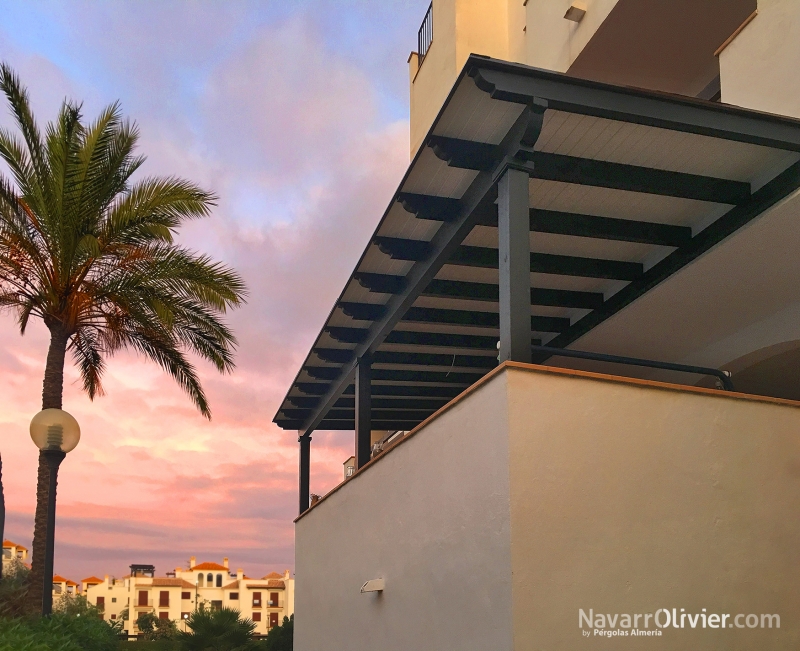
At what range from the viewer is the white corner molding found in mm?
7352

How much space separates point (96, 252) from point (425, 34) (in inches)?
293

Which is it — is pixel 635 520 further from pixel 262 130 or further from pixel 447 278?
pixel 262 130

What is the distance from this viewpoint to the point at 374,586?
749cm

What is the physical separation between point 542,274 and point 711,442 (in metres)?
3.11

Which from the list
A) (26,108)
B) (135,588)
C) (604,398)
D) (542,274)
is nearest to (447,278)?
(542,274)

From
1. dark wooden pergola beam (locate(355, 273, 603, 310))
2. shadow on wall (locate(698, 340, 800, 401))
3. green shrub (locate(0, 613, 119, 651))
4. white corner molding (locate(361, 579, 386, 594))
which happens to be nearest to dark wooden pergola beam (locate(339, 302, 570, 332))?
dark wooden pergola beam (locate(355, 273, 603, 310))

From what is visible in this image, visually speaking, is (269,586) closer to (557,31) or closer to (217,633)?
(217,633)

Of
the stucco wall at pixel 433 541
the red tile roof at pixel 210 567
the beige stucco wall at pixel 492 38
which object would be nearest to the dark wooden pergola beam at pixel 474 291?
the stucco wall at pixel 433 541

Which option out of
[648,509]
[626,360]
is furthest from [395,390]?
[648,509]

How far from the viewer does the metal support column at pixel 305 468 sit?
44.9 ft

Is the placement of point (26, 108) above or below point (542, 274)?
above

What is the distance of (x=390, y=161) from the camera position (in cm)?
2577

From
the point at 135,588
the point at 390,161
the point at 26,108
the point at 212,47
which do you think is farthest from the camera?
the point at 135,588

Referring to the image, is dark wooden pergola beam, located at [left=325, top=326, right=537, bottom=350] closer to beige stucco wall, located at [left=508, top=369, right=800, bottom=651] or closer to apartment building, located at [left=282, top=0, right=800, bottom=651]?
apartment building, located at [left=282, top=0, right=800, bottom=651]
